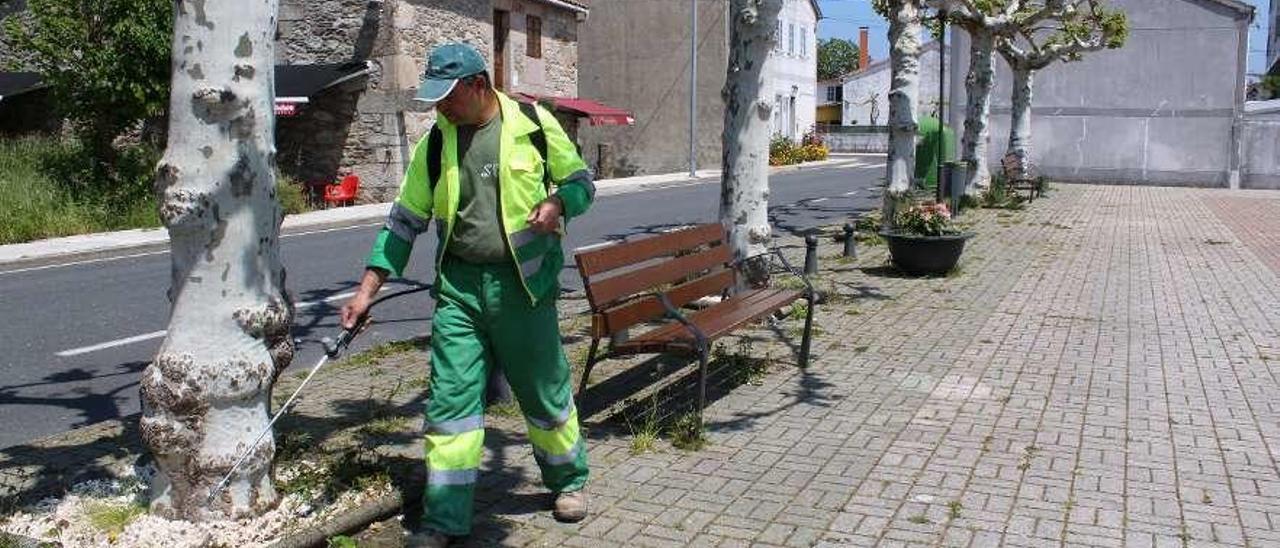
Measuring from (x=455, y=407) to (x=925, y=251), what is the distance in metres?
8.43

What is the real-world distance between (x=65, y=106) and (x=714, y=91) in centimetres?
2842

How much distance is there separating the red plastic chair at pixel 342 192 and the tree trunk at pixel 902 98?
43.9ft

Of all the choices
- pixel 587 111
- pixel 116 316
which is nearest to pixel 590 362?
pixel 116 316

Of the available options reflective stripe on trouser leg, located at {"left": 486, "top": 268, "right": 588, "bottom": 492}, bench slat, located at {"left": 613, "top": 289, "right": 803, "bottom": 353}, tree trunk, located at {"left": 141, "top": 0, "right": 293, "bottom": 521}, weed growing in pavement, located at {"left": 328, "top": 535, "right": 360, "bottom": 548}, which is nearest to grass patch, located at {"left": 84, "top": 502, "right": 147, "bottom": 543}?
tree trunk, located at {"left": 141, "top": 0, "right": 293, "bottom": 521}

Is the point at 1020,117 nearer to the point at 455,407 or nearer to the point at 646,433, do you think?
the point at 646,433

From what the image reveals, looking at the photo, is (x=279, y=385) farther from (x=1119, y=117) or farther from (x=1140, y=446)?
(x=1119, y=117)

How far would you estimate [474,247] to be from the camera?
4133 mm

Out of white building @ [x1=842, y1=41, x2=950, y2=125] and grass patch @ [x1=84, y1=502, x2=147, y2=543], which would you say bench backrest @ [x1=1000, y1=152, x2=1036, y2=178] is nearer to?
grass patch @ [x1=84, y1=502, x2=147, y2=543]

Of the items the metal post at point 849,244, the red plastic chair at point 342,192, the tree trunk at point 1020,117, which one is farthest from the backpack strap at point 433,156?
the tree trunk at point 1020,117

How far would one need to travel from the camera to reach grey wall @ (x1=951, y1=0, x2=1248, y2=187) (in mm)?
31953

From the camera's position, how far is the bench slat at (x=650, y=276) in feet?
18.9

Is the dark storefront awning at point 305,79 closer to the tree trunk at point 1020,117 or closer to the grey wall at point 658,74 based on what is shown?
the tree trunk at point 1020,117

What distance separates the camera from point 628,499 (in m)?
4.79

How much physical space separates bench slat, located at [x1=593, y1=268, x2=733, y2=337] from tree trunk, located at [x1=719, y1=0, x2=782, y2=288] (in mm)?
2033
